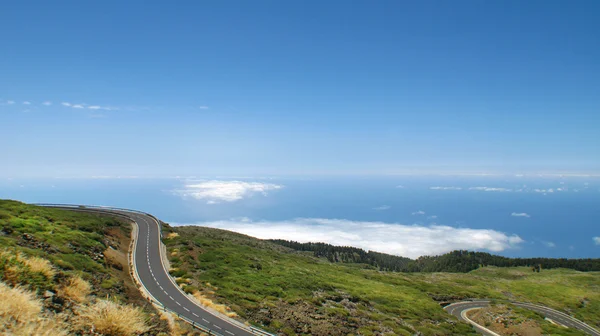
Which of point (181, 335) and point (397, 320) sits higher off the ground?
point (181, 335)

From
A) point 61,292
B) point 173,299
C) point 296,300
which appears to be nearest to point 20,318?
point 61,292

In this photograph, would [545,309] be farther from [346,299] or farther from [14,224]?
[14,224]

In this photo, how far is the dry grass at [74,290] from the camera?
626 inches

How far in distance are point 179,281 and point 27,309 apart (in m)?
27.1

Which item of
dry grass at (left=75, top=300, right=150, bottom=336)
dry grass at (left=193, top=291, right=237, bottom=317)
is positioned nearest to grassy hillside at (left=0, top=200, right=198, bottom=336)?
dry grass at (left=75, top=300, right=150, bottom=336)

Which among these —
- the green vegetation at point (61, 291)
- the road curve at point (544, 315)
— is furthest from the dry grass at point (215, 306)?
the road curve at point (544, 315)

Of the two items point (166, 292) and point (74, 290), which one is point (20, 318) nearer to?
point (74, 290)

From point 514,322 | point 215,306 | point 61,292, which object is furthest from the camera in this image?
point 514,322

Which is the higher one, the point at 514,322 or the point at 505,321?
the point at 514,322

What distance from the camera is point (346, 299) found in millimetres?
44000

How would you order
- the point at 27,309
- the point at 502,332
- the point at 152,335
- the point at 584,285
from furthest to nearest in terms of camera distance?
the point at 584,285
the point at 502,332
the point at 152,335
the point at 27,309

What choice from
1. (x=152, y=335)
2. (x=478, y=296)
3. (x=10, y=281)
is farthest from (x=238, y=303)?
(x=478, y=296)

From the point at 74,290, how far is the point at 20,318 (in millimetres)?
7886

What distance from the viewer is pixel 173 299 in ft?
97.0
